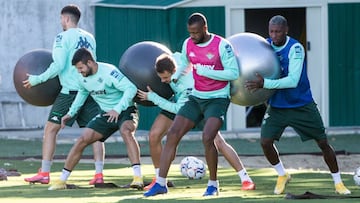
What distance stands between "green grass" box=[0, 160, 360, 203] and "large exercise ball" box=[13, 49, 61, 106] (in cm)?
105

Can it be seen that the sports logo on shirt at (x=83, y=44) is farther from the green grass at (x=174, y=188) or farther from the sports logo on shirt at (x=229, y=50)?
the sports logo on shirt at (x=229, y=50)

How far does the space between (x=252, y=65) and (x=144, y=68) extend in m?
1.53

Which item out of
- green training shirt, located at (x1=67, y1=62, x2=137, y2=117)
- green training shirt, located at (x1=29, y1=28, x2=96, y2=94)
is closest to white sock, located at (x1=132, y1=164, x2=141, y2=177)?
green training shirt, located at (x1=67, y1=62, x2=137, y2=117)

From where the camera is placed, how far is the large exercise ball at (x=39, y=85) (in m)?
15.2

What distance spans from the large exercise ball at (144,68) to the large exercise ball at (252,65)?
99 cm

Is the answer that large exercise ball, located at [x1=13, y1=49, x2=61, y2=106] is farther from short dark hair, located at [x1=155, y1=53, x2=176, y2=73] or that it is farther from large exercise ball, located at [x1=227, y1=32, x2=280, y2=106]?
→ large exercise ball, located at [x1=227, y1=32, x2=280, y2=106]

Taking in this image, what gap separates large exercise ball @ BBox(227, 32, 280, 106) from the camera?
1322 cm

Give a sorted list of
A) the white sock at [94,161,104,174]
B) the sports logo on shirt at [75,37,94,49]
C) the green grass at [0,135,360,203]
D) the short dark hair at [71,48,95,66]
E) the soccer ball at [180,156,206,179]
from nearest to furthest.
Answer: the green grass at [0,135,360,203], the short dark hair at [71,48,95,66], the white sock at [94,161,104,174], the sports logo on shirt at [75,37,94,49], the soccer ball at [180,156,206,179]

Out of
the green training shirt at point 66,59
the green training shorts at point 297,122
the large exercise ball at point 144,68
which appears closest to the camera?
the green training shorts at point 297,122

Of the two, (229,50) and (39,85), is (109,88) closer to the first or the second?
(39,85)

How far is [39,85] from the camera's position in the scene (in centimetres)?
1520

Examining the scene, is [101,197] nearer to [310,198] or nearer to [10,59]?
[310,198]

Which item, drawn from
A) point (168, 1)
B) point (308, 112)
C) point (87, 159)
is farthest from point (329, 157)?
point (168, 1)

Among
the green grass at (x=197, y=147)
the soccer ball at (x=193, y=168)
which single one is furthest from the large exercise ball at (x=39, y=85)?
the green grass at (x=197, y=147)
